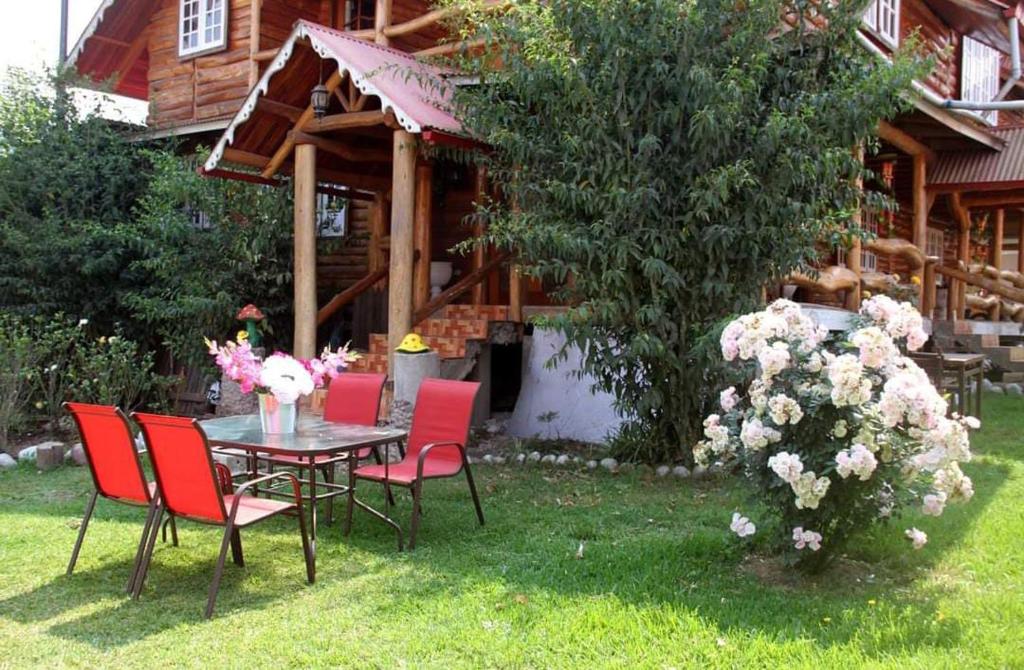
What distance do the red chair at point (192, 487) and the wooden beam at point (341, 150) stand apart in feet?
18.4

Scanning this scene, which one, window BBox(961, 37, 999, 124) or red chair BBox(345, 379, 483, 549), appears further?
window BBox(961, 37, 999, 124)

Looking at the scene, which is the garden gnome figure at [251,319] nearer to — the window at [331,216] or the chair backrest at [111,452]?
the window at [331,216]

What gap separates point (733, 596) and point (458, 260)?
9.21 m

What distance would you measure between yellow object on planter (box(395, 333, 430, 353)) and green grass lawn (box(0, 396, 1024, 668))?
2.42m

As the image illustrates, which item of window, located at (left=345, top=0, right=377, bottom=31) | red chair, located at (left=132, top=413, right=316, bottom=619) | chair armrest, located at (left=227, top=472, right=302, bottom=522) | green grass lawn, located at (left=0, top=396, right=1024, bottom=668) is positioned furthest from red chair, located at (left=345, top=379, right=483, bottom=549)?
window, located at (left=345, top=0, right=377, bottom=31)

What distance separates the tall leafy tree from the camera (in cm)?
694

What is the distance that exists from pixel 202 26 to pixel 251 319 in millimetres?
6858

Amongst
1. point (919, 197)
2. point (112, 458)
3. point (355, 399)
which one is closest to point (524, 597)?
point (112, 458)

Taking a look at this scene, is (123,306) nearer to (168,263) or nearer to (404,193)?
(168,263)

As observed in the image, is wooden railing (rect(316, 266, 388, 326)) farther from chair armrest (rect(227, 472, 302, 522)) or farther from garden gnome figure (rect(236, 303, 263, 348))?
chair armrest (rect(227, 472, 302, 522))

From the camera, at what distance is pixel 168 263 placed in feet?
37.0

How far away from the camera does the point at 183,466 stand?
14.3 ft

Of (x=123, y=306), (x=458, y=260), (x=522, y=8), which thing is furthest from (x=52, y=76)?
(x=522, y=8)

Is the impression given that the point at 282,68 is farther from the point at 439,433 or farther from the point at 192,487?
the point at 192,487
